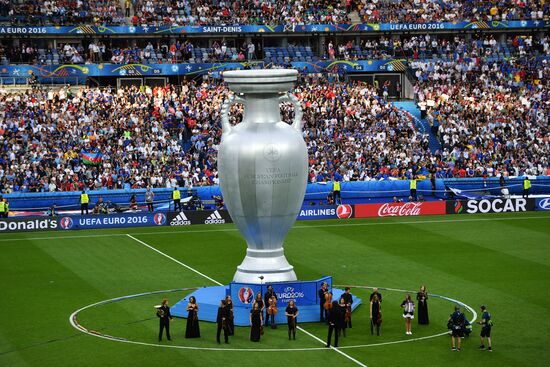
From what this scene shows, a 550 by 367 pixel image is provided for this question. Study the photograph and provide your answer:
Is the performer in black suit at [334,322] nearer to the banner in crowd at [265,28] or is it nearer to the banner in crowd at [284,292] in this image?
the banner in crowd at [284,292]

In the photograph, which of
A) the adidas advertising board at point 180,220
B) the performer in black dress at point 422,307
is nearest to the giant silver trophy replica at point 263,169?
the performer in black dress at point 422,307

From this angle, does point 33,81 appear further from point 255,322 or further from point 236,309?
point 255,322

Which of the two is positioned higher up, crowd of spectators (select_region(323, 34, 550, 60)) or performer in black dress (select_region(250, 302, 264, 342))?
crowd of spectators (select_region(323, 34, 550, 60))

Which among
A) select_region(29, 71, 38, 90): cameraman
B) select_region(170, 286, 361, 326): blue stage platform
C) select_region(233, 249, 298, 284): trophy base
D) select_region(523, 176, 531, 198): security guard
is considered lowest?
select_region(170, 286, 361, 326): blue stage platform

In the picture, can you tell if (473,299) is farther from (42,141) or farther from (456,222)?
(42,141)

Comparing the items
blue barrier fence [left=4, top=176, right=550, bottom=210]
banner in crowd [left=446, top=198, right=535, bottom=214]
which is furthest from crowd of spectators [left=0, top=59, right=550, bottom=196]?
banner in crowd [left=446, top=198, right=535, bottom=214]

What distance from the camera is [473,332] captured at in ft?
98.5

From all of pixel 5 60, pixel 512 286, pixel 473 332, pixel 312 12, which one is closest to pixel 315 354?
pixel 473 332

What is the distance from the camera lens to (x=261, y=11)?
7569 cm

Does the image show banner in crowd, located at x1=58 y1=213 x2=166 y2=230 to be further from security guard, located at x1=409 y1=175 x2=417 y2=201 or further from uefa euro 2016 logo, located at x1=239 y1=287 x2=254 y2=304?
uefa euro 2016 logo, located at x1=239 y1=287 x2=254 y2=304

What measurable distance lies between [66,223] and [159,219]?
4442mm

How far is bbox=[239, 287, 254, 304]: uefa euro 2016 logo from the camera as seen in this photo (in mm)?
31531

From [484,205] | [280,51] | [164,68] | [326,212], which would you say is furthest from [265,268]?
[280,51]

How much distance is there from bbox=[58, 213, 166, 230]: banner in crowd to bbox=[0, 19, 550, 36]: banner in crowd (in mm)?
22582
